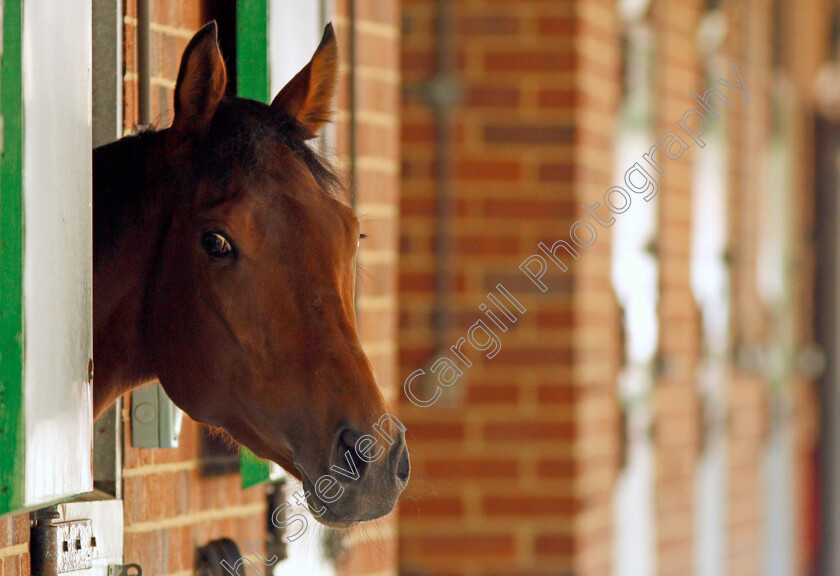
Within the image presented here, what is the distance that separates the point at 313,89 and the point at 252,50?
194 millimetres

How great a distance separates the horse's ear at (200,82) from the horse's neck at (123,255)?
0.14 ft

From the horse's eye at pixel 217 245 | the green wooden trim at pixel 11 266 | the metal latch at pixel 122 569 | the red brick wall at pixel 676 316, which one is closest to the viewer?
the green wooden trim at pixel 11 266

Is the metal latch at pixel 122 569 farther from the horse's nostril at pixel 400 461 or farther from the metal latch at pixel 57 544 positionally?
the horse's nostril at pixel 400 461

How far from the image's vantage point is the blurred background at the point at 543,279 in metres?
1.48

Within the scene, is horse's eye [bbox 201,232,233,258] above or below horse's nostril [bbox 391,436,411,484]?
above

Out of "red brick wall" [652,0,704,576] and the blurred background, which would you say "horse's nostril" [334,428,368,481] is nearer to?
the blurred background

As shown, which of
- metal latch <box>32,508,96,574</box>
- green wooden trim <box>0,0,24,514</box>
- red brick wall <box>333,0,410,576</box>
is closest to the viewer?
green wooden trim <box>0,0,24,514</box>

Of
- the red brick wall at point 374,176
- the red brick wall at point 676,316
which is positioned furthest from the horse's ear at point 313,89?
the red brick wall at point 676,316

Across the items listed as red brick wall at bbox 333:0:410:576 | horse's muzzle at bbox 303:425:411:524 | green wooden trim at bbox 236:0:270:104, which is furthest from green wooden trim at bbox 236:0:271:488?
red brick wall at bbox 333:0:410:576

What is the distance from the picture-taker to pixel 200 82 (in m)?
1.02

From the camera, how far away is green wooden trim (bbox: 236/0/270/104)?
4.05ft

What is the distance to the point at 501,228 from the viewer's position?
10.1ft

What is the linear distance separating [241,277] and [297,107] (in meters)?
0.17

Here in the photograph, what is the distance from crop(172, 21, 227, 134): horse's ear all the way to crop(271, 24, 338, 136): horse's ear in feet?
0.23
